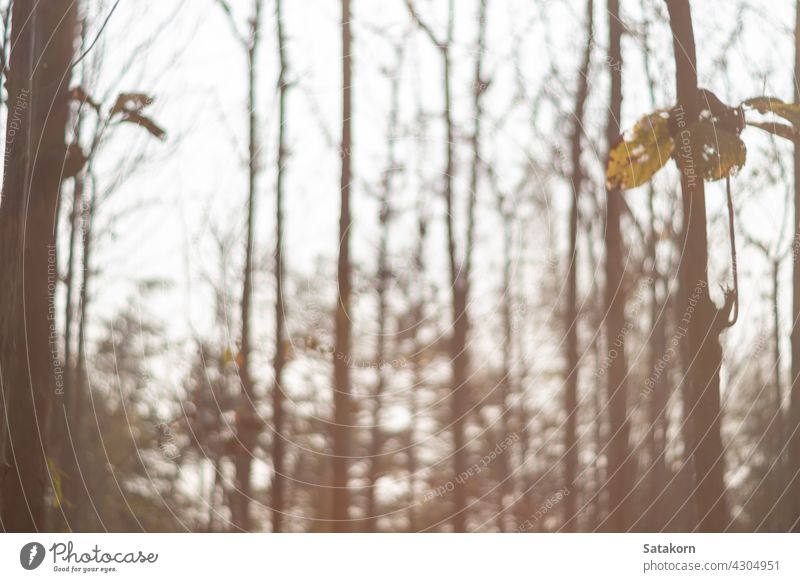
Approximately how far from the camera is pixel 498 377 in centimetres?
452

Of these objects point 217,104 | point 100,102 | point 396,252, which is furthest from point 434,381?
point 100,102

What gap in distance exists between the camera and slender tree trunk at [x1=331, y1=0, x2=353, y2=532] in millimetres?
3727

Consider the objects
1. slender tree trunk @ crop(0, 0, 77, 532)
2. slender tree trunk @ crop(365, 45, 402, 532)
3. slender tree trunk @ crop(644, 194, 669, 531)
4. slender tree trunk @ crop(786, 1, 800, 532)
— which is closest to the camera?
slender tree trunk @ crop(0, 0, 77, 532)

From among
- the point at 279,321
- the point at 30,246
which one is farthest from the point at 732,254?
the point at 30,246

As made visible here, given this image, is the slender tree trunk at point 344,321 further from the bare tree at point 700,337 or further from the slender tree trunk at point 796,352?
the slender tree trunk at point 796,352

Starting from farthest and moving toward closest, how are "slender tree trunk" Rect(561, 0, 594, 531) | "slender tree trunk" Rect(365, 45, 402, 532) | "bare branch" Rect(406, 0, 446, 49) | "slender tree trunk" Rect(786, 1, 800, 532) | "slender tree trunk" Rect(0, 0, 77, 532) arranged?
"slender tree trunk" Rect(365, 45, 402, 532), "bare branch" Rect(406, 0, 446, 49), "slender tree trunk" Rect(561, 0, 594, 531), "slender tree trunk" Rect(786, 1, 800, 532), "slender tree trunk" Rect(0, 0, 77, 532)

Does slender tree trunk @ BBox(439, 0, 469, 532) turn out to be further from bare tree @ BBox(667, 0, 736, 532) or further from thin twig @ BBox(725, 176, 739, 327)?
thin twig @ BBox(725, 176, 739, 327)

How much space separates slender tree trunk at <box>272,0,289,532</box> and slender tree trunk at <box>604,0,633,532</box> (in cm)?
160

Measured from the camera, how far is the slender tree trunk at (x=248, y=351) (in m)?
3.65

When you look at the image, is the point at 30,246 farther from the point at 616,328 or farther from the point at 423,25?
the point at 616,328

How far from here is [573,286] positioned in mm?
4078

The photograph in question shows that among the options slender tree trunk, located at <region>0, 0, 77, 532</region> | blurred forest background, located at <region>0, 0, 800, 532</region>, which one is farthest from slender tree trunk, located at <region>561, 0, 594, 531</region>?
slender tree trunk, located at <region>0, 0, 77, 532</region>

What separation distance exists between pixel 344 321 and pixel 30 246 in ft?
5.31
